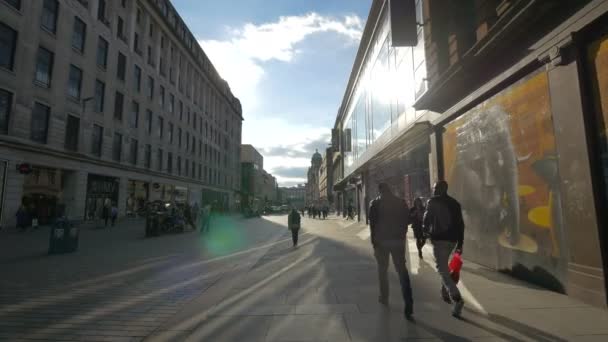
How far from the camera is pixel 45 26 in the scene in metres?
20.9

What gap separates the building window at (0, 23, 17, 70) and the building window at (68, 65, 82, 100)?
14.4 feet

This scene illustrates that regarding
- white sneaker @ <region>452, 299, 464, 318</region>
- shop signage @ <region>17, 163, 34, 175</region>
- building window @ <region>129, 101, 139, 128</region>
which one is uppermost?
building window @ <region>129, 101, 139, 128</region>

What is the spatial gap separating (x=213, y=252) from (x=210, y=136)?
47.1m

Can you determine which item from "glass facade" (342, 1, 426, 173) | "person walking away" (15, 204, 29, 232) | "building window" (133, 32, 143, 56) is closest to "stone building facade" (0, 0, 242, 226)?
"building window" (133, 32, 143, 56)

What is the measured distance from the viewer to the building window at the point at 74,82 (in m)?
23.2

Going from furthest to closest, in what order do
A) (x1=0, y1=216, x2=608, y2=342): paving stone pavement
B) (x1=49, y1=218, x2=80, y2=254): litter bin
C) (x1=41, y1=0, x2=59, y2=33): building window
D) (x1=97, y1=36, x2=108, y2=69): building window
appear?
(x1=97, y1=36, x2=108, y2=69): building window → (x1=41, y1=0, x2=59, y2=33): building window → (x1=49, y1=218, x2=80, y2=254): litter bin → (x1=0, y1=216, x2=608, y2=342): paving stone pavement

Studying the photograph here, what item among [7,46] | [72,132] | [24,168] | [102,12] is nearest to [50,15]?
[7,46]

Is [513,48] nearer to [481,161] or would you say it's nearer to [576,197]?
[481,161]

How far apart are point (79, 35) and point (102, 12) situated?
13.5ft

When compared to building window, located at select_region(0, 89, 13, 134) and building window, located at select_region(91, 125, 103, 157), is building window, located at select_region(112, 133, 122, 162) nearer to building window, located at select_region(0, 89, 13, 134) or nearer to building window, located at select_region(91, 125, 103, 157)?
building window, located at select_region(91, 125, 103, 157)

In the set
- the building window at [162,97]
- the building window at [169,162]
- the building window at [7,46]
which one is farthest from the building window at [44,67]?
the building window at [169,162]

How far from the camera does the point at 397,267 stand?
4688mm

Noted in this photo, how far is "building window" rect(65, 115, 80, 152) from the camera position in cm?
2289

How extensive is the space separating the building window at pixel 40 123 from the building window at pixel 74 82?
268 centimetres
